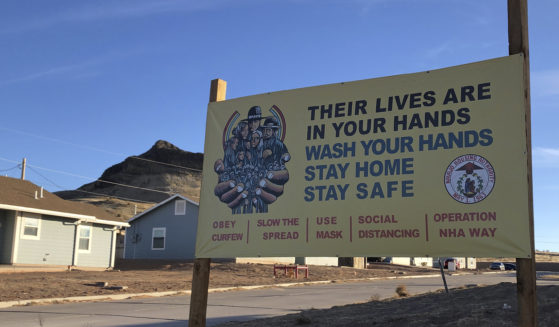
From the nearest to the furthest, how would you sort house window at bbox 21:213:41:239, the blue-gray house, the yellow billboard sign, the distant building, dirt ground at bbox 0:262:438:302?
the yellow billboard sign < dirt ground at bbox 0:262:438:302 < the distant building < house window at bbox 21:213:41:239 < the blue-gray house

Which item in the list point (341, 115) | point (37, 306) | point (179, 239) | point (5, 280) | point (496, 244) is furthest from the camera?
point (179, 239)

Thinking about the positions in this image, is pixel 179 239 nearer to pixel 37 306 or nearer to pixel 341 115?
pixel 37 306

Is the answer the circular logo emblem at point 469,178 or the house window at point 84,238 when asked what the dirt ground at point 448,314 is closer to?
the circular logo emblem at point 469,178

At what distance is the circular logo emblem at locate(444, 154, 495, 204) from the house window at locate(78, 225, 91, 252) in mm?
28113

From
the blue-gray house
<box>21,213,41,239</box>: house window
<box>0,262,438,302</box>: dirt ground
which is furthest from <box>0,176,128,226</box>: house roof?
the blue-gray house

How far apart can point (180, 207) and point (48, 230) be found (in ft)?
38.6

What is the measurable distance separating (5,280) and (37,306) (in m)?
6.90

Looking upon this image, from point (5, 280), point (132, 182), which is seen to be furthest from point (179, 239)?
point (132, 182)

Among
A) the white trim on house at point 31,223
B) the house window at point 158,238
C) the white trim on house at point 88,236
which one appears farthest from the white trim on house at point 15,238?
the house window at point 158,238

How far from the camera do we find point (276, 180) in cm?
708

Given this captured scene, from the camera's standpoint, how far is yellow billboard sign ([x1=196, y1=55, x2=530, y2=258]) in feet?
18.9

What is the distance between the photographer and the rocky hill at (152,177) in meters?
142

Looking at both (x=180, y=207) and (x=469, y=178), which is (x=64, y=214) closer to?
(x=180, y=207)

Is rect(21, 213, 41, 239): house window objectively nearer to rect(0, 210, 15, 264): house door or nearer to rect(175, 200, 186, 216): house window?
rect(0, 210, 15, 264): house door
